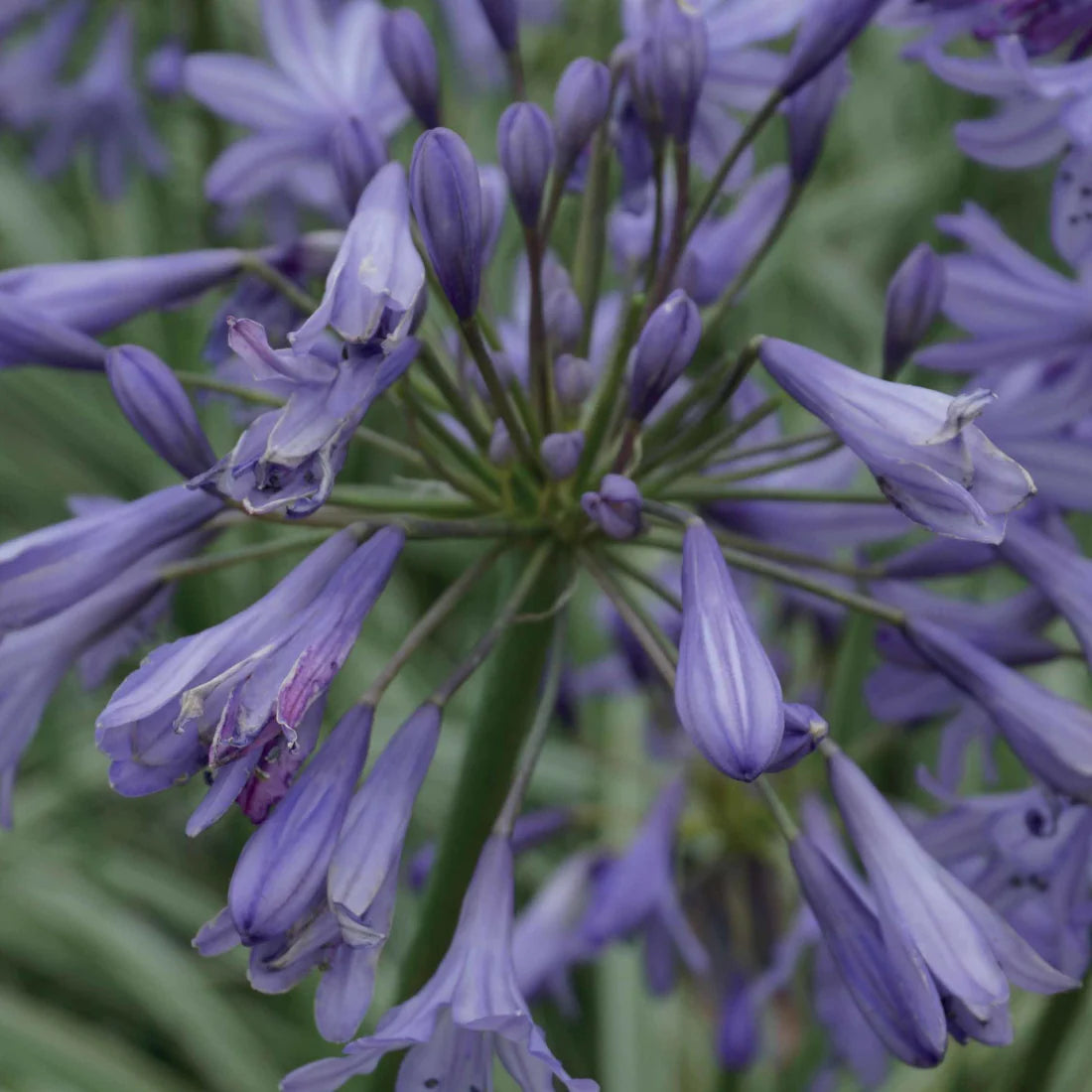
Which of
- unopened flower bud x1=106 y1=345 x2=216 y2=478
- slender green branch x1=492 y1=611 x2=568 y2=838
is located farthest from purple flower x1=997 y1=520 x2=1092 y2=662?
unopened flower bud x1=106 y1=345 x2=216 y2=478

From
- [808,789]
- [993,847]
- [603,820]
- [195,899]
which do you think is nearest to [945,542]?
[993,847]

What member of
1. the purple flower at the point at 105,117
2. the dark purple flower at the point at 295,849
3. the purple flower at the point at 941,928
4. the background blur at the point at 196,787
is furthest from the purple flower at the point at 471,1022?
the purple flower at the point at 105,117

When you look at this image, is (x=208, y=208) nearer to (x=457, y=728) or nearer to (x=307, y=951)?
(x=457, y=728)

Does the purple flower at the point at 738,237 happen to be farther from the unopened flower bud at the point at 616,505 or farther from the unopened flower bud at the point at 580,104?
the unopened flower bud at the point at 616,505

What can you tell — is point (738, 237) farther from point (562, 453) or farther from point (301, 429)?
point (301, 429)

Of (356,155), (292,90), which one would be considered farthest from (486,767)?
(292,90)

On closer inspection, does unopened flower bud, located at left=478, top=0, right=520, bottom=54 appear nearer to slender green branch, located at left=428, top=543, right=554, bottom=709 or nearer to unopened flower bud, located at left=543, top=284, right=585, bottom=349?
unopened flower bud, located at left=543, top=284, right=585, bottom=349
